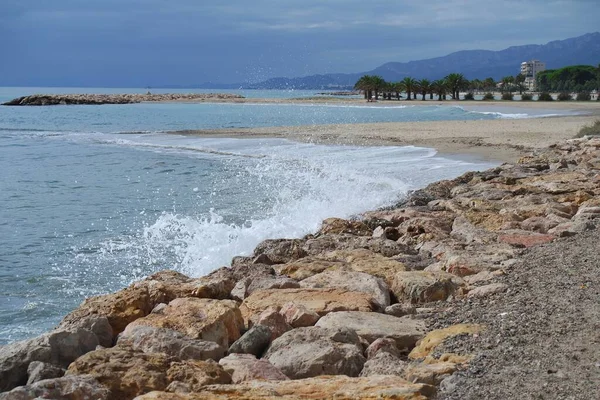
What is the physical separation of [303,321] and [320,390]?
1511 millimetres

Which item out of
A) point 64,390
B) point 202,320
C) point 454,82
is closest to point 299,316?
point 202,320

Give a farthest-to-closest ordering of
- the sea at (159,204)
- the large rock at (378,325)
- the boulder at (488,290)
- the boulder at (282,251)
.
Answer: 1. the sea at (159,204)
2. the boulder at (282,251)
3. the boulder at (488,290)
4. the large rock at (378,325)

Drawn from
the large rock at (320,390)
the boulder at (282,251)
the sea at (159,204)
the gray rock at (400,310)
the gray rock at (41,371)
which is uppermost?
the large rock at (320,390)

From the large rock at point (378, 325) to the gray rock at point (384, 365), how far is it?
47 cm

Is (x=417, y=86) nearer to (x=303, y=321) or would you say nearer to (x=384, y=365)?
(x=303, y=321)

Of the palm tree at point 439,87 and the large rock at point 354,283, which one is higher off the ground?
the palm tree at point 439,87

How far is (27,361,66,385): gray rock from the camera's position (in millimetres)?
4098

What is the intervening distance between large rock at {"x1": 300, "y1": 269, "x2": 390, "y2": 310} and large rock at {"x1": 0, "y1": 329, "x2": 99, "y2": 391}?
2.20 metres

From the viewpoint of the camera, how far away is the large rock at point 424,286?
18.8 ft

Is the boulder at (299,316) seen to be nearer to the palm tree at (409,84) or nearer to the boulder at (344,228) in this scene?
the boulder at (344,228)

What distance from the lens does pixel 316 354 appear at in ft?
14.0

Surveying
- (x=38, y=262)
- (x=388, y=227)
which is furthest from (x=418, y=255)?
(x=38, y=262)

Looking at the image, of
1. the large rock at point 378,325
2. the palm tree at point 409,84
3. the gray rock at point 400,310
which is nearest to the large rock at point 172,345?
the large rock at point 378,325

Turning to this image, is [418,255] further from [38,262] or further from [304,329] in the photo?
[38,262]
